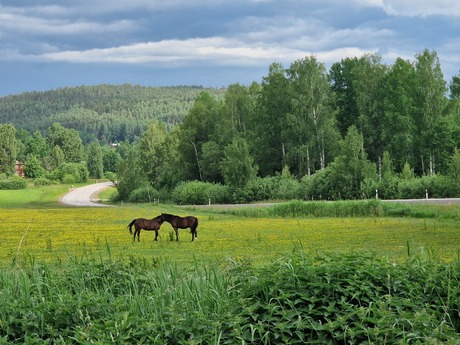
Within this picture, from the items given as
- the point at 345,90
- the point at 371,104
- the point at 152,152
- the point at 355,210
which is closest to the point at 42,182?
the point at 152,152

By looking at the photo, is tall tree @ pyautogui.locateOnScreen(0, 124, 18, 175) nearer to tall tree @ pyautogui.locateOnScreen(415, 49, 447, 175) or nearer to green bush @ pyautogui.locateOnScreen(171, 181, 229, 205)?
green bush @ pyautogui.locateOnScreen(171, 181, 229, 205)

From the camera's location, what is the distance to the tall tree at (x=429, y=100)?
2621 inches

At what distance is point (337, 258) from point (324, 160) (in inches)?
2648

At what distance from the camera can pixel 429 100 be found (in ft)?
219

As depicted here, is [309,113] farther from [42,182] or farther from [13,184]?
[42,182]

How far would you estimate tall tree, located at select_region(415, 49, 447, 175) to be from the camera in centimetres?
6656

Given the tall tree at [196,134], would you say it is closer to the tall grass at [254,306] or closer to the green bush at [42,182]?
the green bush at [42,182]

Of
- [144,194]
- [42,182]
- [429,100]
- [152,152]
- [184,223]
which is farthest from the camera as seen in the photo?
[42,182]

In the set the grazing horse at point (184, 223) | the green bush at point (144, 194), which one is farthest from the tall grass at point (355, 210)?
the green bush at point (144, 194)

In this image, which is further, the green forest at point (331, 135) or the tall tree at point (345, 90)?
the tall tree at point (345, 90)

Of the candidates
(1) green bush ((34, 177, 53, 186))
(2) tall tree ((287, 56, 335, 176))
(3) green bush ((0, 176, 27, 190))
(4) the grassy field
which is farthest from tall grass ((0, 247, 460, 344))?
(1) green bush ((34, 177, 53, 186))

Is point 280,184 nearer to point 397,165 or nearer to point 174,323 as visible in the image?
point 397,165

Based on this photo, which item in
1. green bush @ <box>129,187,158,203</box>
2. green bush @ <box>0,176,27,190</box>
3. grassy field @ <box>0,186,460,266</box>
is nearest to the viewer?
grassy field @ <box>0,186,460,266</box>

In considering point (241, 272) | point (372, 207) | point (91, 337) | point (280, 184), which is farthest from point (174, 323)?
point (280, 184)
